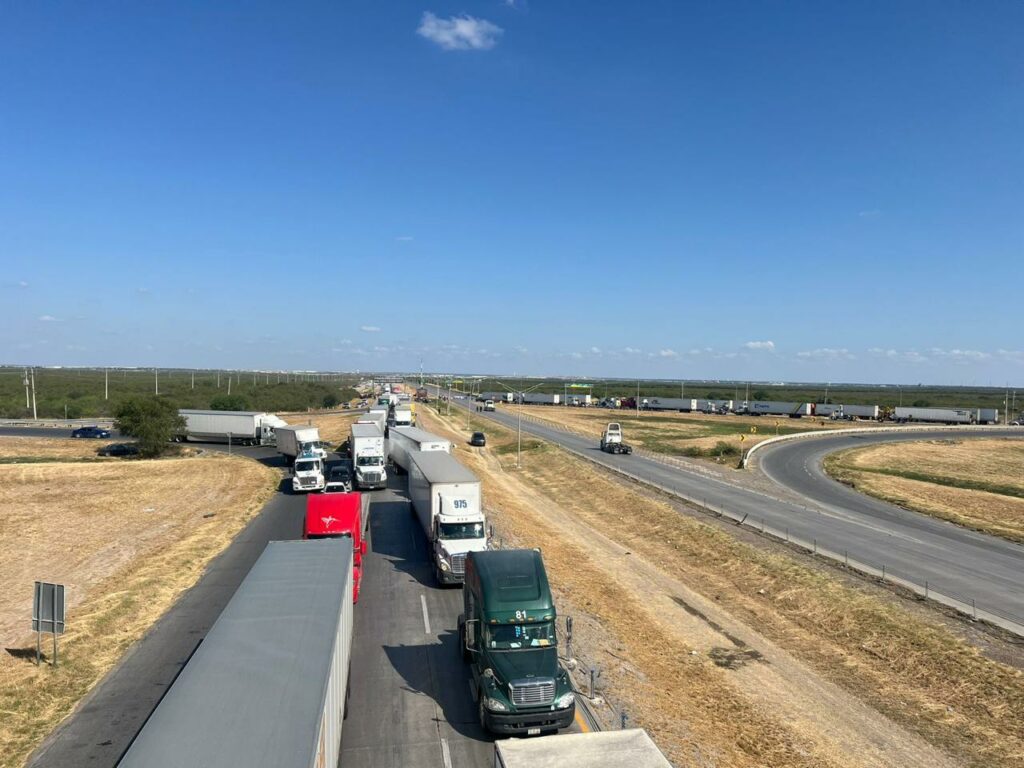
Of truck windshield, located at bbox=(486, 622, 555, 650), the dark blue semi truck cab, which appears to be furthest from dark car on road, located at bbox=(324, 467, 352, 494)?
truck windshield, located at bbox=(486, 622, 555, 650)

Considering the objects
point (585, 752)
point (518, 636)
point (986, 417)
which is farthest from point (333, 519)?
point (986, 417)

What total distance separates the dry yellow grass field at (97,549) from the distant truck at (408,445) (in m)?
9.12

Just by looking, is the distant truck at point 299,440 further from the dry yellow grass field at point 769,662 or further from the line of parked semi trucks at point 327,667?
the line of parked semi trucks at point 327,667

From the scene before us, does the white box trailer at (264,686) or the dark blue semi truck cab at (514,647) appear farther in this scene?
the dark blue semi truck cab at (514,647)

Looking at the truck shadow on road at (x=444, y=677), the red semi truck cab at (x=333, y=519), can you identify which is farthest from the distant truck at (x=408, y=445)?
the truck shadow on road at (x=444, y=677)

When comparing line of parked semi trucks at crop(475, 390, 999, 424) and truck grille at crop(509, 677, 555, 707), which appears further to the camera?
line of parked semi trucks at crop(475, 390, 999, 424)

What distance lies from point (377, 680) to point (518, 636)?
4.75 metres

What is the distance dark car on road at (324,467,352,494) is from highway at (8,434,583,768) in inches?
482

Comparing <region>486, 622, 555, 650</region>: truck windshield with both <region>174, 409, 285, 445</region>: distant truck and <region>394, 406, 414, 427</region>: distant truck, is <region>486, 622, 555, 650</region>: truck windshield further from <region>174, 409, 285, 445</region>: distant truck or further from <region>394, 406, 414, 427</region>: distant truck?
<region>394, 406, 414, 427</region>: distant truck

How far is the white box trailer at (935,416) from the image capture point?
128125mm

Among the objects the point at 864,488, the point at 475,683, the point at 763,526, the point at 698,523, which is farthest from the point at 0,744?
the point at 864,488

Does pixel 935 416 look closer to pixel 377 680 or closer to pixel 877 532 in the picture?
pixel 877 532

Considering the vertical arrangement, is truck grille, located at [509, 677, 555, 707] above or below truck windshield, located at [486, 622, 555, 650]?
below

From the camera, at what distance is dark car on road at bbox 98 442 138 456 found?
67000mm
